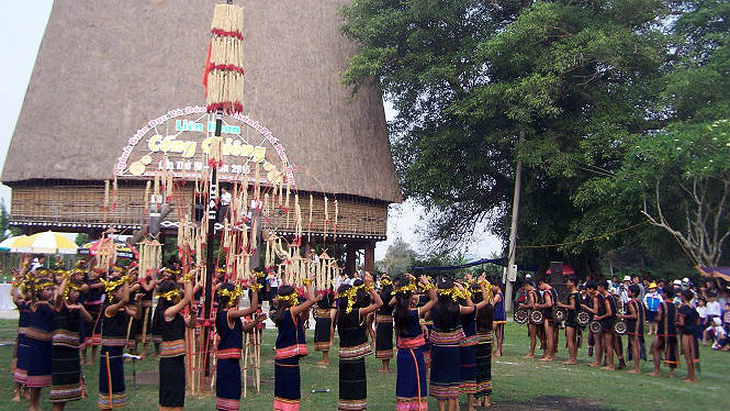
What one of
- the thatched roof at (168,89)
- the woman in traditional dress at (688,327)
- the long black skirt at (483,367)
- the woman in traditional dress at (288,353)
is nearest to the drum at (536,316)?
the woman in traditional dress at (688,327)

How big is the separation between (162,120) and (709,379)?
58.5 feet

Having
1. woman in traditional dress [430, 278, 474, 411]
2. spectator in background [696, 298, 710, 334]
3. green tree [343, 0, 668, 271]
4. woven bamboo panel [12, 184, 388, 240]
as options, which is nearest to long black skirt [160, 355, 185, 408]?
woman in traditional dress [430, 278, 474, 411]

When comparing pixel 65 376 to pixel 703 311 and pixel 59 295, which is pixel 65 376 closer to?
pixel 59 295

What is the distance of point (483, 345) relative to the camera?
374 inches

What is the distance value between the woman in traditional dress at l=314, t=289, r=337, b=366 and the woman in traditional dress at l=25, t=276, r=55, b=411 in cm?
558

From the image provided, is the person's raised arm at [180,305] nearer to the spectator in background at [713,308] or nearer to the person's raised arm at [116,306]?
the person's raised arm at [116,306]

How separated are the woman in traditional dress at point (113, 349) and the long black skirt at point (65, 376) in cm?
29

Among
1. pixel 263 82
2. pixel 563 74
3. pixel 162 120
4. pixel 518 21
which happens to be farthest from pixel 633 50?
pixel 162 120

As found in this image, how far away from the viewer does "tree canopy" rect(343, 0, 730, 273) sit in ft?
70.7

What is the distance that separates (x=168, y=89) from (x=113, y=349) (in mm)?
16836

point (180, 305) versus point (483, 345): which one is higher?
point (180, 305)

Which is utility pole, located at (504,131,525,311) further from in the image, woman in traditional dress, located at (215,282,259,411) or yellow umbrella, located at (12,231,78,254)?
woman in traditional dress, located at (215,282,259,411)

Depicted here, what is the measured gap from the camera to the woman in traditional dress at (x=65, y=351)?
812cm

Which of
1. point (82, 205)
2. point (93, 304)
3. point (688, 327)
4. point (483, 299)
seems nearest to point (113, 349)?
point (93, 304)
